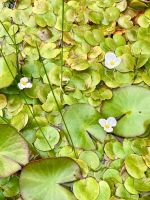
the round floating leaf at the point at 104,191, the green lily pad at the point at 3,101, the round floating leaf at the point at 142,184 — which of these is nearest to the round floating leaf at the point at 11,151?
the green lily pad at the point at 3,101

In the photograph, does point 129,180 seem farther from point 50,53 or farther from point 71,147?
point 50,53

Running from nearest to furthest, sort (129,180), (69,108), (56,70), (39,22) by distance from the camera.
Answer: (129,180), (69,108), (56,70), (39,22)

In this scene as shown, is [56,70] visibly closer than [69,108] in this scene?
No

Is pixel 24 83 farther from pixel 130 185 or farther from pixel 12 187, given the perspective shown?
pixel 130 185

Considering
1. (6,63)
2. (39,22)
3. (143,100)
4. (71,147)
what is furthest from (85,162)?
(39,22)

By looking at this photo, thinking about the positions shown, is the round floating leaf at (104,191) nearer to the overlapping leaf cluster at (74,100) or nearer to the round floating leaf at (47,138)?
the overlapping leaf cluster at (74,100)

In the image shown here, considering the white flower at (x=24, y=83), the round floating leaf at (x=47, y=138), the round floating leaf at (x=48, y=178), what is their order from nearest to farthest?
the round floating leaf at (x=48, y=178) < the round floating leaf at (x=47, y=138) < the white flower at (x=24, y=83)
